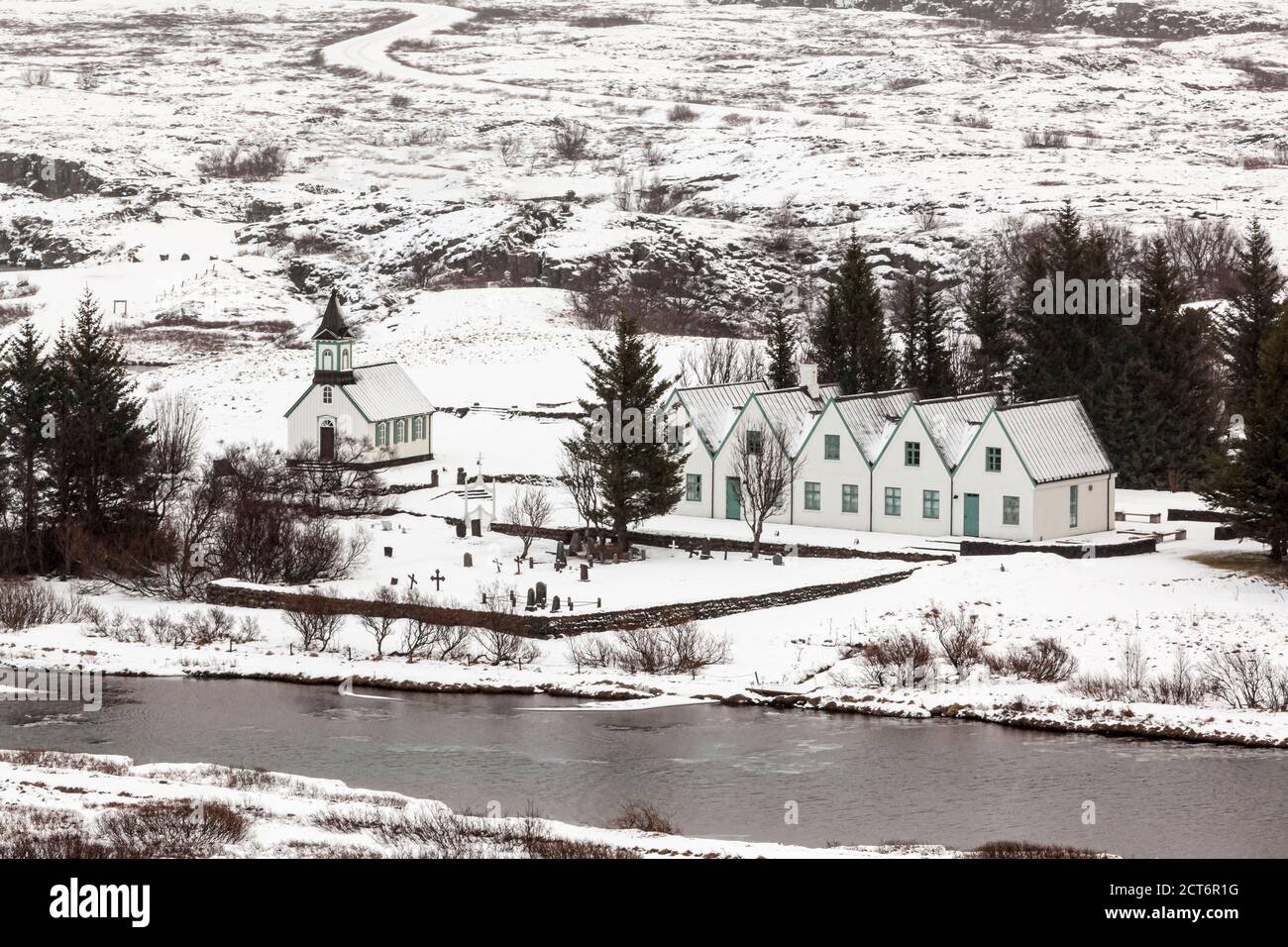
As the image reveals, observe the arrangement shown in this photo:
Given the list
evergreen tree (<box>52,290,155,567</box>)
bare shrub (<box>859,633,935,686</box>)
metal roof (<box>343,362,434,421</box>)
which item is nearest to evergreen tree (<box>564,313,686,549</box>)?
bare shrub (<box>859,633,935,686</box>)

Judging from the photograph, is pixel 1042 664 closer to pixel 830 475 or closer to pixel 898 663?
pixel 898 663

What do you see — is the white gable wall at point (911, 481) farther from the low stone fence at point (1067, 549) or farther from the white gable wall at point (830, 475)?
the low stone fence at point (1067, 549)

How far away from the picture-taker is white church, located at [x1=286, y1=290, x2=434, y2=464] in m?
74.6

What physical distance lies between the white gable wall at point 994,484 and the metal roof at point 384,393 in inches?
1000

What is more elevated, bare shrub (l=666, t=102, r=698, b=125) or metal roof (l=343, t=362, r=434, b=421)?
bare shrub (l=666, t=102, r=698, b=125)

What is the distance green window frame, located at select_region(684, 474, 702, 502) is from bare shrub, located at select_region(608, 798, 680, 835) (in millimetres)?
28632

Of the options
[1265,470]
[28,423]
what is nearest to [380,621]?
[28,423]

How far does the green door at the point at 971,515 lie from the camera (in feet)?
197

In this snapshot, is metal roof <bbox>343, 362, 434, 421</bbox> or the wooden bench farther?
Answer: metal roof <bbox>343, 362, 434, 421</bbox>

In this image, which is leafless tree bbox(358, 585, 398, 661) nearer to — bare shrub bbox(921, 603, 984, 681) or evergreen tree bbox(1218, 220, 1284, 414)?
bare shrub bbox(921, 603, 984, 681)

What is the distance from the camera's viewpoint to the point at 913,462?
61.3m

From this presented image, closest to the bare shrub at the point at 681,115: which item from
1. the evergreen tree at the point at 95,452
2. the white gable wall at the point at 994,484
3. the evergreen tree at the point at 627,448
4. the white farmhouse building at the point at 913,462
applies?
the white farmhouse building at the point at 913,462
